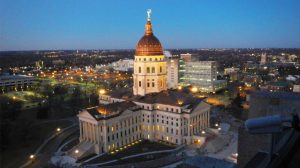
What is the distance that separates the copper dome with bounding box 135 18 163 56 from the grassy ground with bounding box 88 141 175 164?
1668 cm

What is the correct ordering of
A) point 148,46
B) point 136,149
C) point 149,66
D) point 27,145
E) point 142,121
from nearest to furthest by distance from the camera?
point 136,149
point 27,145
point 142,121
point 148,46
point 149,66

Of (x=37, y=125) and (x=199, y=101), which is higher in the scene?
(x=199, y=101)

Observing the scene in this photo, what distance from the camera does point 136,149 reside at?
4253 centimetres

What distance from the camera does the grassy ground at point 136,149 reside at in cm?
3953

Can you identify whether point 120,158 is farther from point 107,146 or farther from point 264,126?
point 264,126

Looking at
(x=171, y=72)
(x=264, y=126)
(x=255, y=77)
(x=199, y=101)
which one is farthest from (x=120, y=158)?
(x=255, y=77)

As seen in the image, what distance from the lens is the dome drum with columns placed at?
5294cm

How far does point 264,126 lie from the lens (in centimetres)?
454

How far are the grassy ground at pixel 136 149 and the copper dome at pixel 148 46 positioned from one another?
54.7ft

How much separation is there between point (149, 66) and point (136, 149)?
55.2 ft

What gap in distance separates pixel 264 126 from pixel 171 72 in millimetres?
96367

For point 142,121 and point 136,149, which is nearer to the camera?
point 136,149

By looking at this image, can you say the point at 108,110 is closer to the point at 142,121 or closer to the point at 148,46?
the point at 142,121

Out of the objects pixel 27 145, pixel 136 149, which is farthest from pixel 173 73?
pixel 27 145
